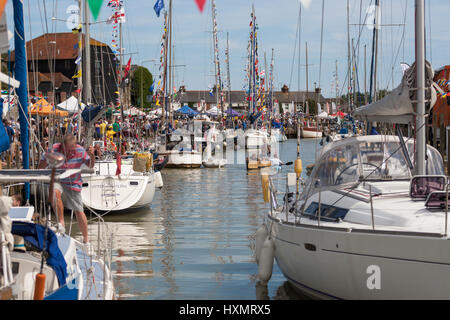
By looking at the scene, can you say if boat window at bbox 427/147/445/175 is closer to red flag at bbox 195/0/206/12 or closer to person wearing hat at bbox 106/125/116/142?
red flag at bbox 195/0/206/12

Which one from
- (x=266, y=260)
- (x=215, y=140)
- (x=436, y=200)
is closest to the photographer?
(x=436, y=200)

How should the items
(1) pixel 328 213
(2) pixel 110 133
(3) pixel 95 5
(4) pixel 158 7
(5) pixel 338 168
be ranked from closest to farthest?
1. (1) pixel 328 213
2. (3) pixel 95 5
3. (5) pixel 338 168
4. (2) pixel 110 133
5. (4) pixel 158 7

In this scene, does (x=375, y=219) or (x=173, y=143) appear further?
(x=173, y=143)

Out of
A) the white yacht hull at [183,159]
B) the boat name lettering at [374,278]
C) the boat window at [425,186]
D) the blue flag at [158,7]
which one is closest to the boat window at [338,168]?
the boat window at [425,186]

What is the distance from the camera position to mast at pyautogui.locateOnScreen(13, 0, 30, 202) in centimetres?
995

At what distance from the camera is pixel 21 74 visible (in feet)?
33.0

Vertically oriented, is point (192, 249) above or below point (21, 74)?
below

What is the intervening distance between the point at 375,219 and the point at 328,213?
31.0 inches

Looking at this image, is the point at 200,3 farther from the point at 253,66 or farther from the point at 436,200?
the point at 253,66

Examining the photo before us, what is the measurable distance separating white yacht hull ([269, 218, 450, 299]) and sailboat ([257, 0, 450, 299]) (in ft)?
0.04

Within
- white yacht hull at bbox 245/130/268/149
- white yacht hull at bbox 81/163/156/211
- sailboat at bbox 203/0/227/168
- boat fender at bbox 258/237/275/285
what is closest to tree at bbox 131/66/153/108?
sailboat at bbox 203/0/227/168

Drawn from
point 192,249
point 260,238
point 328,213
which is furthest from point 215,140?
point 328,213
